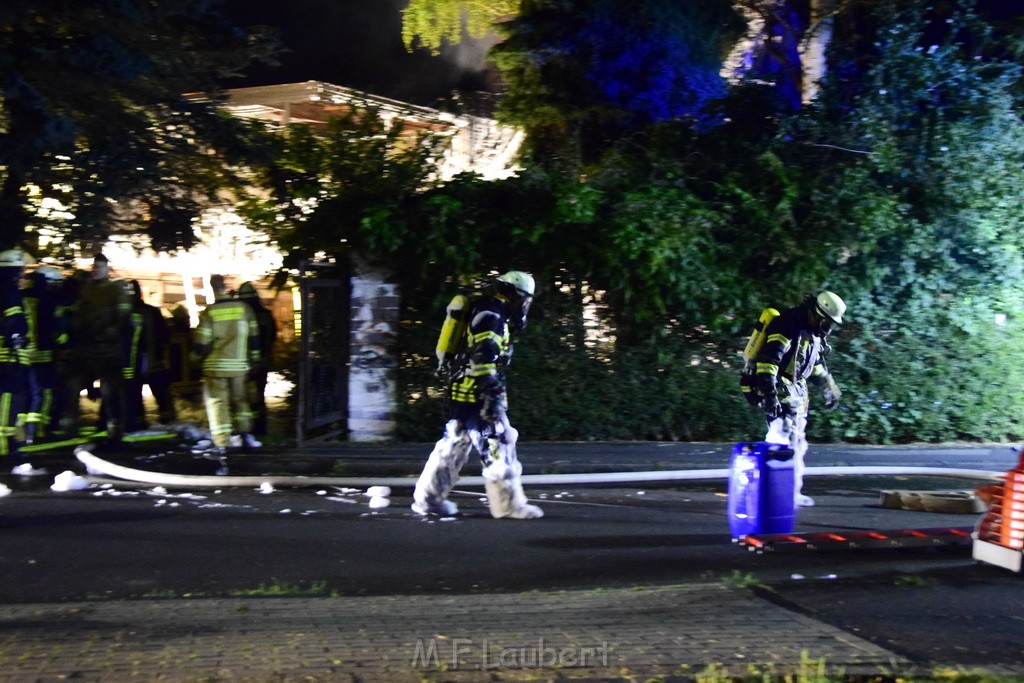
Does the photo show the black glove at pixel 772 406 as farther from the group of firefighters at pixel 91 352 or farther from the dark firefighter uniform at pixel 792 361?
the group of firefighters at pixel 91 352

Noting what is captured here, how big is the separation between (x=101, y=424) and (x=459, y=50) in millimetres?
11887

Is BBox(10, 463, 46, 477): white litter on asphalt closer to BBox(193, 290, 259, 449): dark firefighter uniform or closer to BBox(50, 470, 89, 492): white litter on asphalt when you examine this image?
BBox(50, 470, 89, 492): white litter on asphalt

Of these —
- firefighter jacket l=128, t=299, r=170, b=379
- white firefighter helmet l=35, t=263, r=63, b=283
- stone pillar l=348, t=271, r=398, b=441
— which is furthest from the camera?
stone pillar l=348, t=271, r=398, b=441

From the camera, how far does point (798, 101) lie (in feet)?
50.4

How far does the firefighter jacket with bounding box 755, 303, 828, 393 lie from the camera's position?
848 centimetres

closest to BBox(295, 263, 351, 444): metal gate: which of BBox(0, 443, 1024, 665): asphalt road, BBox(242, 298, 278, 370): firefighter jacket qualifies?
BBox(242, 298, 278, 370): firefighter jacket

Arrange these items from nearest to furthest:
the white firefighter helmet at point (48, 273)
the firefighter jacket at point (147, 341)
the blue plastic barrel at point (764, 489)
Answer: the blue plastic barrel at point (764, 489)
the white firefighter helmet at point (48, 273)
the firefighter jacket at point (147, 341)

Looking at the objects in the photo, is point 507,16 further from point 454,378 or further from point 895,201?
point 454,378

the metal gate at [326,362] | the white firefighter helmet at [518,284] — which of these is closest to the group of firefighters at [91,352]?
the metal gate at [326,362]

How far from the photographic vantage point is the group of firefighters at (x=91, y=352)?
10688mm

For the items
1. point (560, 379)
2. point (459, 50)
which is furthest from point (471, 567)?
point (459, 50)

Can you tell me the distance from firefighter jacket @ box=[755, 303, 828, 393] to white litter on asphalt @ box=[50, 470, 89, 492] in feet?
19.3

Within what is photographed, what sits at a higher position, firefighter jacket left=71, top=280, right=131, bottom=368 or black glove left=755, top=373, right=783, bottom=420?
firefighter jacket left=71, top=280, right=131, bottom=368

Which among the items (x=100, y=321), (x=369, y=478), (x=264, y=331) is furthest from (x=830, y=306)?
(x=100, y=321)
